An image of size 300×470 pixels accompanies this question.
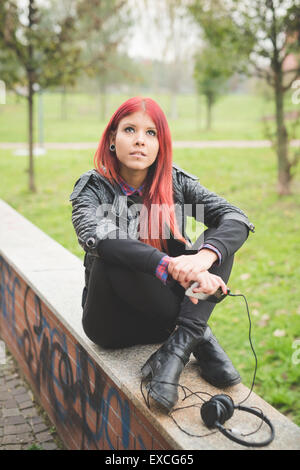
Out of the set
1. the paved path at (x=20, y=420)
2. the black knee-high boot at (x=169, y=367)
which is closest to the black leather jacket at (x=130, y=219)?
the black knee-high boot at (x=169, y=367)

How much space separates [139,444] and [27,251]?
2.26m

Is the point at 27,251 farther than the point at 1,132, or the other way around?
the point at 1,132

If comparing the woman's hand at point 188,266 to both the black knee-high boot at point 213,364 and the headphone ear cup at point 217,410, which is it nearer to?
the black knee-high boot at point 213,364

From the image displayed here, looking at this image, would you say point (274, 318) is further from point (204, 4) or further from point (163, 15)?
point (163, 15)

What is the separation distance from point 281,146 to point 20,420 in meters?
6.10

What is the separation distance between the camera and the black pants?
213 cm

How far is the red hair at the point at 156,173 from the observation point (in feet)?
7.97

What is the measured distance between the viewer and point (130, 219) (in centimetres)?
244

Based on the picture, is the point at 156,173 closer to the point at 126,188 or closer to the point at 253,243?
the point at 126,188

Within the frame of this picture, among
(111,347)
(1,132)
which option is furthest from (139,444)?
(1,132)

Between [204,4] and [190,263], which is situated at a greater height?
[204,4]

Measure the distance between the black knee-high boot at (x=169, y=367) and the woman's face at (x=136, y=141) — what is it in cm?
80
